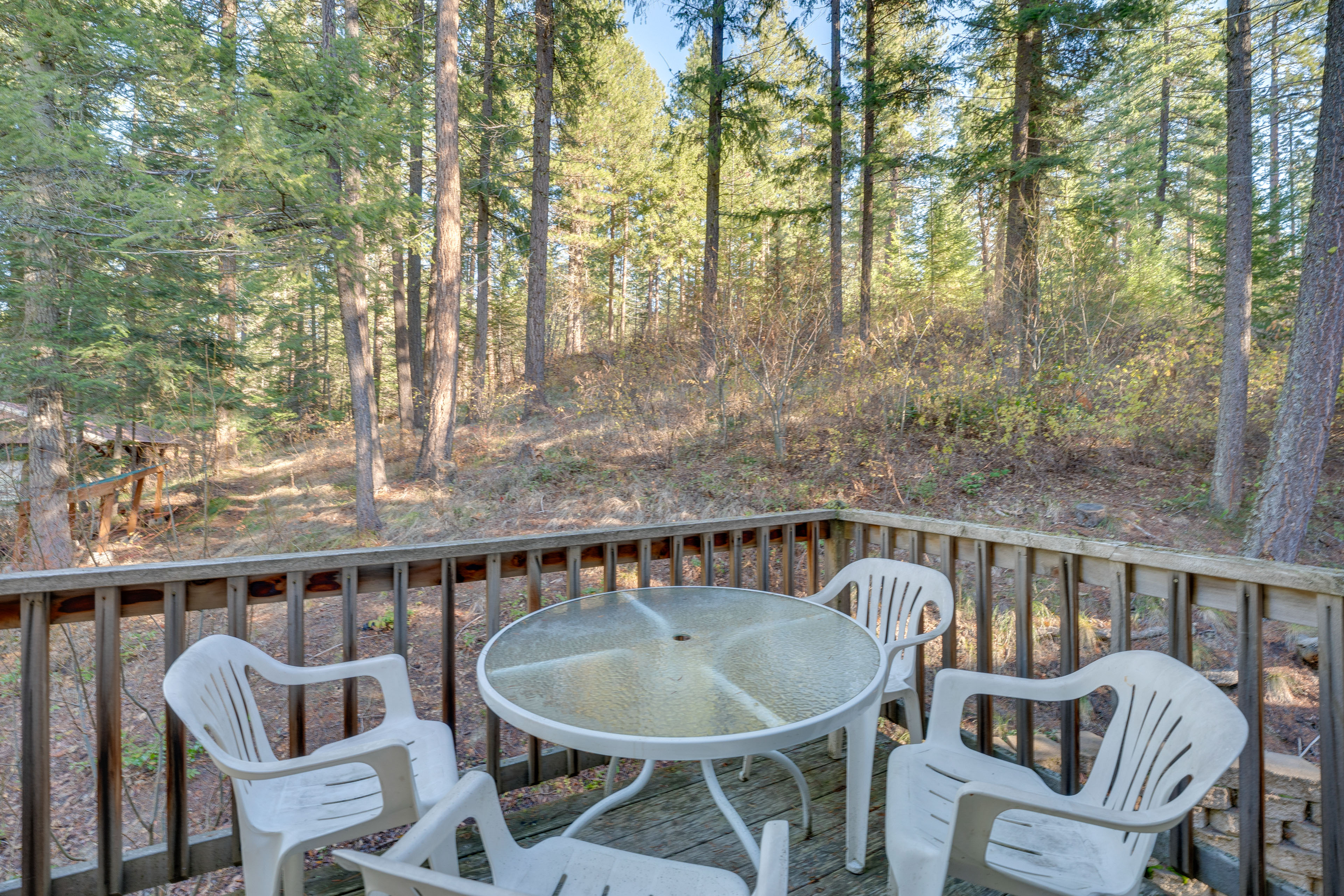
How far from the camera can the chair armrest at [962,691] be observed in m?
1.64

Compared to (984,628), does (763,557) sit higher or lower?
higher

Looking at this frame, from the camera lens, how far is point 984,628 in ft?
7.70

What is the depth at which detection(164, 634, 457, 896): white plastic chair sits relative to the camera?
133cm

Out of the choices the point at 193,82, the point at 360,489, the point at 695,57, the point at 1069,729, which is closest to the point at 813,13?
the point at 695,57

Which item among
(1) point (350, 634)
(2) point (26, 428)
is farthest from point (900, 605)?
(2) point (26, 428)

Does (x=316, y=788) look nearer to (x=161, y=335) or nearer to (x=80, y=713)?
(x=80, y=713)

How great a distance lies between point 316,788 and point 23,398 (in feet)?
25.1

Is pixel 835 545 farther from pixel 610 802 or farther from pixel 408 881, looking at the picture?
pixel 408 881

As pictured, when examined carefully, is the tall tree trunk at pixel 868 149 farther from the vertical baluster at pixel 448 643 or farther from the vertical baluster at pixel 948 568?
the vertical baluster at pixel 448 643

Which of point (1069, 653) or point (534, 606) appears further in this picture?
point (534, 606)

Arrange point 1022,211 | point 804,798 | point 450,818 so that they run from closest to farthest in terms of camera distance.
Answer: point 450,818 → point 804,798 → point 1022,211

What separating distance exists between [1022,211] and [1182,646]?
8391mm

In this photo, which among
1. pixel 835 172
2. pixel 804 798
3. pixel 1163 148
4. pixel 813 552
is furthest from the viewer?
pixel 1163 148

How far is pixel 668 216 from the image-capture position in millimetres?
16234
